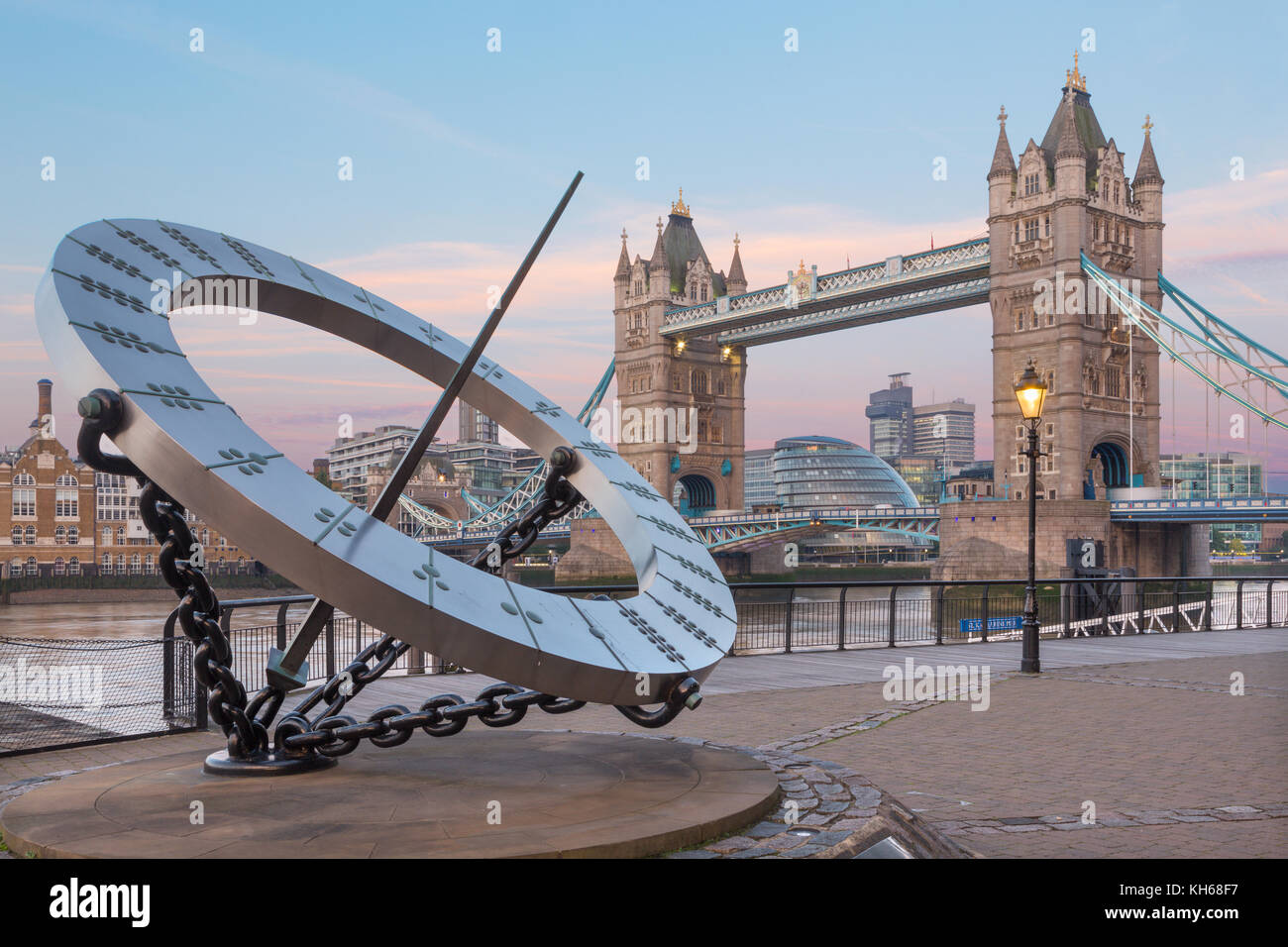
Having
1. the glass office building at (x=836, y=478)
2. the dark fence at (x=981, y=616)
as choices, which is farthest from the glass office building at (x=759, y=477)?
the dark fence at (x=981, y=616)

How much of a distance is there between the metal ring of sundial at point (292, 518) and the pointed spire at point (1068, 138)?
152 feet

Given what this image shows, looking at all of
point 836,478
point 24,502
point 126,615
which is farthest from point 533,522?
point 836,478

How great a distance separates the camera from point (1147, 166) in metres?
48.7

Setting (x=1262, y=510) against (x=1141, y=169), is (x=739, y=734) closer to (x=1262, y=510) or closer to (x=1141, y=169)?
(x=1262, y=510)

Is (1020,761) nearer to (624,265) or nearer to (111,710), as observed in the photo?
(111,710)

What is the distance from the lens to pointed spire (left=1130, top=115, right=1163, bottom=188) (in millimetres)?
48344

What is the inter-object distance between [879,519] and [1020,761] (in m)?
43.5

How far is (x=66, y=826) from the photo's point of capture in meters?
3.74

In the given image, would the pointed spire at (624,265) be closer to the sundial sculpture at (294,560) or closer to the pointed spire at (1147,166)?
the pointed spire at (1147,166)

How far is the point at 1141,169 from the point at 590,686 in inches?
2064

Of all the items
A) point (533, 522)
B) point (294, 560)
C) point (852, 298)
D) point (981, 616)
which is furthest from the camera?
point (852, 298)

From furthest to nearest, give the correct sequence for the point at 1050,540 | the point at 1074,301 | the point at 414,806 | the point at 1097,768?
the point at 1074,301, the point at 1050,540, the point at 1097,768, the point at 414,806

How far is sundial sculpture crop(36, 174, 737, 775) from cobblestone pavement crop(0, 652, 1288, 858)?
87 cm
